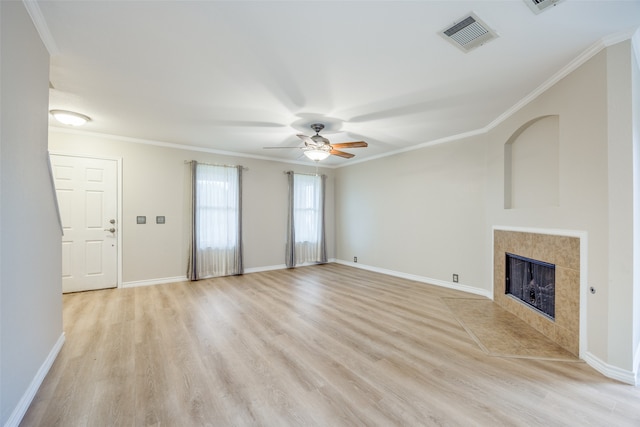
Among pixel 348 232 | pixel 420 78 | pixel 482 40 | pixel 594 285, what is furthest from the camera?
pixel 348 232

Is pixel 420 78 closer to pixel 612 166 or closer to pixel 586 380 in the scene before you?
pixel 612 166

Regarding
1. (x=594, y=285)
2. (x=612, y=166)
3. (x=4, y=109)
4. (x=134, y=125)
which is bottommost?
(x=594, y=285)

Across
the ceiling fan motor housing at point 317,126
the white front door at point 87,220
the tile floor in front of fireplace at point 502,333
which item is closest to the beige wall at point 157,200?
the white front door at point 87,220

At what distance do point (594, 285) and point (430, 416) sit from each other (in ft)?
6.14

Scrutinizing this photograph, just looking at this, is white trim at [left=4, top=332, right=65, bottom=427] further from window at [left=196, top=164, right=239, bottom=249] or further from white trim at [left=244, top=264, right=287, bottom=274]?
white trim at [left=244, top=264, right=287, bottom=274]

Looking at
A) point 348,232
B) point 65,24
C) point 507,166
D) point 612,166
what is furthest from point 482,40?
point 348,232

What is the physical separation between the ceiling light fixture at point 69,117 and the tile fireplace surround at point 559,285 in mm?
5996

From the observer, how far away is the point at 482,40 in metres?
2.07

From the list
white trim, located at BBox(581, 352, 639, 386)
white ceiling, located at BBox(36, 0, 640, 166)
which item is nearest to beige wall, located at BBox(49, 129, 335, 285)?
white ceiling, located at BBox(36, 0, 640, 166)

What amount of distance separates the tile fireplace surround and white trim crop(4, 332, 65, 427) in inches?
166

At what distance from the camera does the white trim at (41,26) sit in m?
1.72

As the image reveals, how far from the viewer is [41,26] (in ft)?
6.25

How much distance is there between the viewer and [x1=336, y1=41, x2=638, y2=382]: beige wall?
2066 millimetres

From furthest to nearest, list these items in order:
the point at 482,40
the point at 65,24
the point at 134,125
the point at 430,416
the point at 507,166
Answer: the point at 134,125, the point at 507,166, the point at 482,40, the point at 65,24, the point at 430,416
